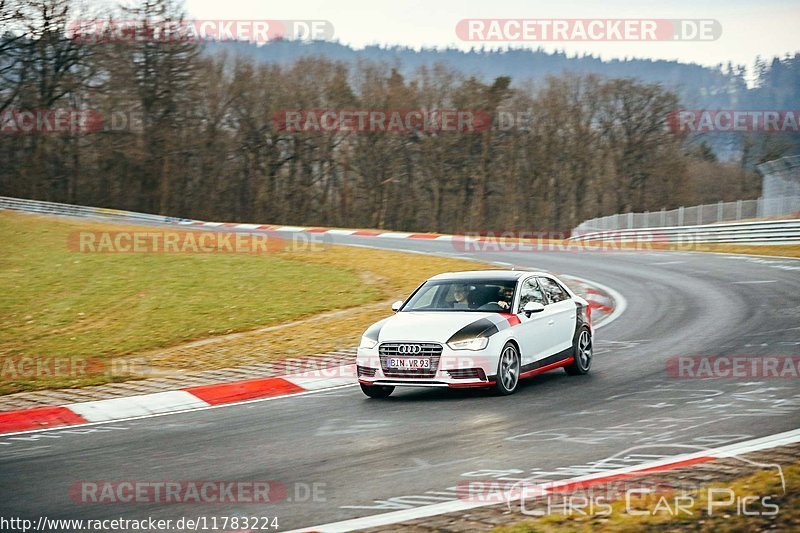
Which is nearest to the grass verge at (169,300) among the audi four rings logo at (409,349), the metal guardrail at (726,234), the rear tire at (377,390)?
the rear tire at (377,390)

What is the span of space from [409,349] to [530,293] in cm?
218

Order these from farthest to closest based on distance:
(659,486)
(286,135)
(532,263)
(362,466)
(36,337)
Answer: (286,135) → (532,263) → (36,337) → (362,466) → (659,486)

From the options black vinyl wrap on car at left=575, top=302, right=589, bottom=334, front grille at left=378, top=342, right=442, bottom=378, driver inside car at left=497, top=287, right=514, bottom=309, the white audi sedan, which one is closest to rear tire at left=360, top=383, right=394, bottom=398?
the white audi sedan

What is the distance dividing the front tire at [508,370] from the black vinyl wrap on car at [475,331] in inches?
9.9

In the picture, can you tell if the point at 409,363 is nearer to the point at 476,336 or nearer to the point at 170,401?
the point at 476,336

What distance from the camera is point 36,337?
17156mm

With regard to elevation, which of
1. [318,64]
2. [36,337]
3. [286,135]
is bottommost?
[36,337]

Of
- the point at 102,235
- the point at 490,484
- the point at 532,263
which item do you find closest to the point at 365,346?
the point at 490,484

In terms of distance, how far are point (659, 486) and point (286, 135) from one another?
66155 millimetres

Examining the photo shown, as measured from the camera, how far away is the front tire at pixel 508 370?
10.9 m

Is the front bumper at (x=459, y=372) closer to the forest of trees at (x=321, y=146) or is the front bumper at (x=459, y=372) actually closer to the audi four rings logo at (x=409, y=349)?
the audi four rings logo at (x=409, y=349)

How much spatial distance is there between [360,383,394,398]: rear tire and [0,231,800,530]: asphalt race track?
0.39 ft

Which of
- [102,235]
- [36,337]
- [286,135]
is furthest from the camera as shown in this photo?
[286,135]

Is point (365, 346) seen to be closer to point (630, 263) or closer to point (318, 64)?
point (630, 263)
